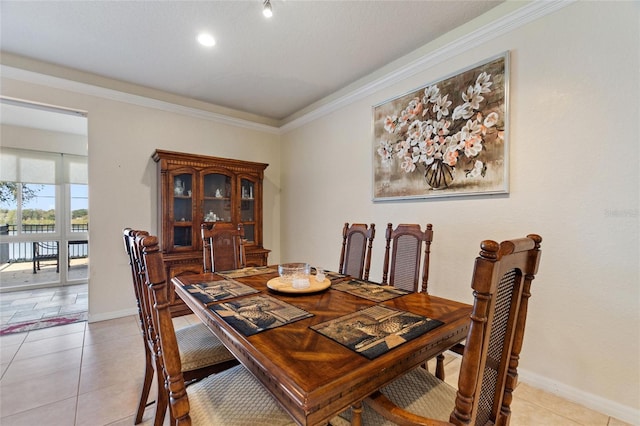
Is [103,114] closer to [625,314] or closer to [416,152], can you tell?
[416,152]

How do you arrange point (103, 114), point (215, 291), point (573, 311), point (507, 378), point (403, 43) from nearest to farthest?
point (507, 378), point (215, 291), point (573, 311), point (403, 43), point (103, 114)

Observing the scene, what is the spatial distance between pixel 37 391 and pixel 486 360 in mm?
2726

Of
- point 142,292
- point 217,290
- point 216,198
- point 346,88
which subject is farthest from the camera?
point 216,198

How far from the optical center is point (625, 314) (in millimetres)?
1585

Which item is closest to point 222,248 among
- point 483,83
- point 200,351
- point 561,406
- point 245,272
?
point 245,272

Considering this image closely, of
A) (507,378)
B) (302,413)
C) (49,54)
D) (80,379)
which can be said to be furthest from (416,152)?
(49,54)

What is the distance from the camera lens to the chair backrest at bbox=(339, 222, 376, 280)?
2145 millimetres

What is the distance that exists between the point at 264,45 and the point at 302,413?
2771mm

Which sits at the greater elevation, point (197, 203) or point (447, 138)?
point (447, 138)

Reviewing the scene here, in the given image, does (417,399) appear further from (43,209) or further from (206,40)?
(43,209)

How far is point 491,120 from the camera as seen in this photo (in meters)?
2.06

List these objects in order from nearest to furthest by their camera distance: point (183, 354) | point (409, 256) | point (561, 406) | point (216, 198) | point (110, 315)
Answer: point (183, 354) → point (561, 406) → point (409, 256) → point (110, 315) → point (216, 198)

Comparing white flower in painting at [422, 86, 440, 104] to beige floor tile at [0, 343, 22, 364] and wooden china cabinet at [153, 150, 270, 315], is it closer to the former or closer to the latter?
wooden china cabinet at [153, 150, 270, 315]

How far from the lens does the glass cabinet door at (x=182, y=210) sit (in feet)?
10.8
